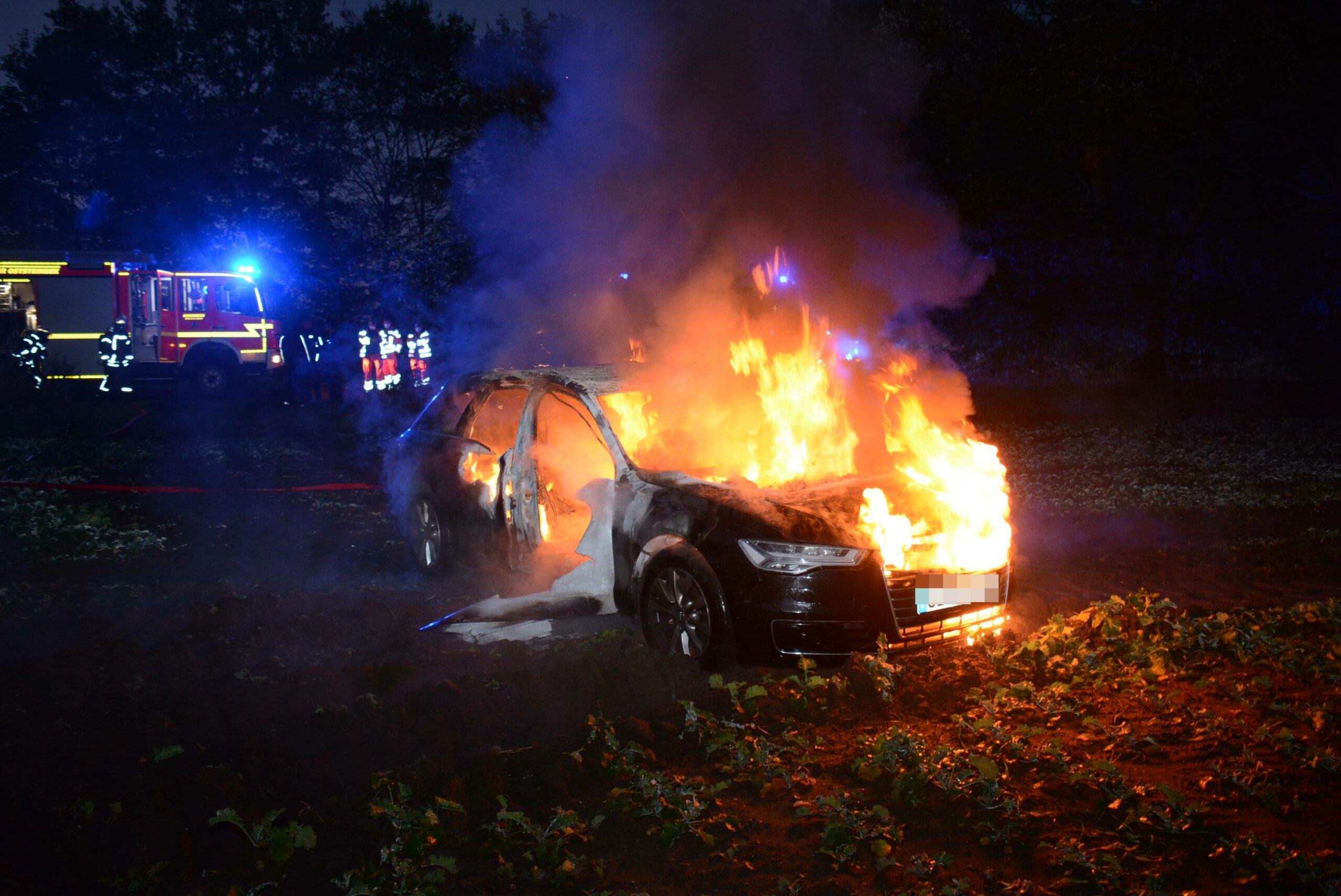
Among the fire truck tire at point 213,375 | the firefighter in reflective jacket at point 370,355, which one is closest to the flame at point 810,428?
the firefighter in reflective jacket at point 370,355

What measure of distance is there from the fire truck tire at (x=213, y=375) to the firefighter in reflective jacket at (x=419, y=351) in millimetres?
4951

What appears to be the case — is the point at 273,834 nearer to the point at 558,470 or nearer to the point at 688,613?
the point at 688,613

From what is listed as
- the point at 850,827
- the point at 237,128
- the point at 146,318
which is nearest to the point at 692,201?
the point at 850,827

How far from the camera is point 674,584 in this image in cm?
494

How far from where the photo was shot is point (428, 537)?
6.93 m

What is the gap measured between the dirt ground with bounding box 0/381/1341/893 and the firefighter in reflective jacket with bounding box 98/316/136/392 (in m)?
9.34

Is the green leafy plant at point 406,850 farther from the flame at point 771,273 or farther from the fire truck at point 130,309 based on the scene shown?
the fire truck at point 130,309

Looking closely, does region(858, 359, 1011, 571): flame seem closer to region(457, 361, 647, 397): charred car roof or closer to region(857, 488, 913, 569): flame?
region(857, 488, 913, 569): flame

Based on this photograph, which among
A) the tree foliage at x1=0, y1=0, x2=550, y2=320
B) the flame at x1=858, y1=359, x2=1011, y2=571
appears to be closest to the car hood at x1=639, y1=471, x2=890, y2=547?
the flame at x1=858, y1=359, x2=1011, y2=571

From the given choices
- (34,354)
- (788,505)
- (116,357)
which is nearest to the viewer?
(788,505)

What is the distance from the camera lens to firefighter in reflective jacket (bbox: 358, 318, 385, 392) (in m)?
18.6

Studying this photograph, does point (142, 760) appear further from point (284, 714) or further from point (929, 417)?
point (929, 417)

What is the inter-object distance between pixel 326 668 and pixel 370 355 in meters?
14.8

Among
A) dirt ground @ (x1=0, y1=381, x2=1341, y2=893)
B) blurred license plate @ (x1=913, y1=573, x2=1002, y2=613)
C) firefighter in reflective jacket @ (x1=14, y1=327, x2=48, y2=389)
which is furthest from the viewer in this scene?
firefighter in reflective jacket @ (x1=14, y1=327, x2=48, y2=389)
